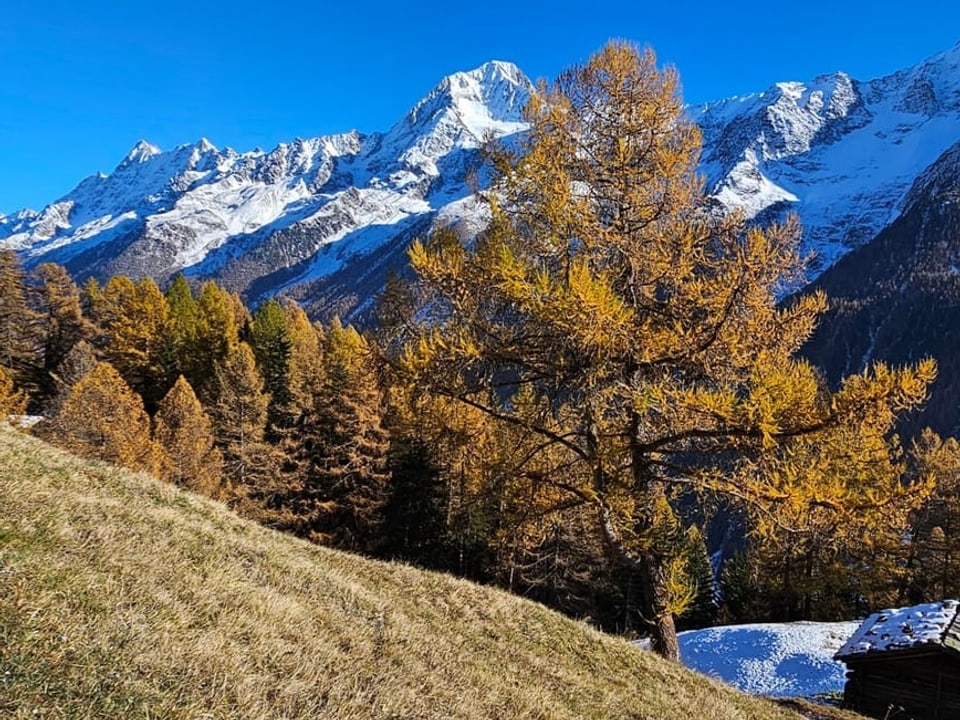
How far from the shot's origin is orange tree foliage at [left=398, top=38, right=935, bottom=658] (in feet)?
31.8

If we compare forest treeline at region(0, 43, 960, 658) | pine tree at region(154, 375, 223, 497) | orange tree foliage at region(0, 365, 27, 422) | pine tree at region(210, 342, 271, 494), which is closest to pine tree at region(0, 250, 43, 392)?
orange tree foliage at region(0, 365, 27, 422)

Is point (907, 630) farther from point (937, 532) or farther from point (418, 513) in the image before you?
point (418, 513)

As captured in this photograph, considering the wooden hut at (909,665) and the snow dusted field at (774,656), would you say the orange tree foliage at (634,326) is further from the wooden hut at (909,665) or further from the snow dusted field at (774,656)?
the snow dusted field at (774,656)

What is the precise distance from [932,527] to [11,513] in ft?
150

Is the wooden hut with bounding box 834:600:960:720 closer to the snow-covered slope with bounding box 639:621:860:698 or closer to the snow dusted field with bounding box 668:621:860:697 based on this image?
the snow-covered slope with bounding box 639:621:860:698

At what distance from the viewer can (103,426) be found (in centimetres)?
3094

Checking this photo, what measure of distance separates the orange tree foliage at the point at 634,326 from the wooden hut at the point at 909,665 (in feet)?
44.5

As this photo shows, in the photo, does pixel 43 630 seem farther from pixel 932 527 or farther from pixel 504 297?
pixel 932 527

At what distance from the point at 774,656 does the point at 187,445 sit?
1256 inches

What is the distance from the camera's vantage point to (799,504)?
31.0 ft

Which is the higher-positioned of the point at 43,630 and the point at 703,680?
the point at 43,630

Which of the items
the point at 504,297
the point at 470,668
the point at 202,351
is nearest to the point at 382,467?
the point at 202,351

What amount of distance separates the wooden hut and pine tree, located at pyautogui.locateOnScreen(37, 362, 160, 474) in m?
30.7

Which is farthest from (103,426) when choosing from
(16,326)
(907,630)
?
(907,630)
